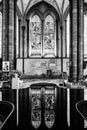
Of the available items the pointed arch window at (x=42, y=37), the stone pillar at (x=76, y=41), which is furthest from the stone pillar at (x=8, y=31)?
the pointed arch window at (x=42, y=37)

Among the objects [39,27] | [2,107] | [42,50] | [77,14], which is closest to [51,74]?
[42,50]

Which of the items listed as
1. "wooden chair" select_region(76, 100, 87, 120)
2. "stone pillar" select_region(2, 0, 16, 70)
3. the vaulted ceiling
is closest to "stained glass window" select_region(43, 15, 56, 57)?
the vaulted ceiling

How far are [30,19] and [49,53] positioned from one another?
4551 mm

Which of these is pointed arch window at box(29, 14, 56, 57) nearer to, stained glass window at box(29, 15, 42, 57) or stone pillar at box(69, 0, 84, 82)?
stained glass window at box(29, 15, 42, 57)

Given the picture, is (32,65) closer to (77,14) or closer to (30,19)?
(30,19)

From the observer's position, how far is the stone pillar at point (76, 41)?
10.9 metres

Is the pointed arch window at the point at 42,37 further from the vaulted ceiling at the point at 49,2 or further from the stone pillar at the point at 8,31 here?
the stone pillar at the point at 8,31

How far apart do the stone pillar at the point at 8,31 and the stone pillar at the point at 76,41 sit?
405 centimetres

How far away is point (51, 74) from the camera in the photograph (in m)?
17.8

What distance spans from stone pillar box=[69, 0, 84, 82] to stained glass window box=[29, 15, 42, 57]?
26.7 feet

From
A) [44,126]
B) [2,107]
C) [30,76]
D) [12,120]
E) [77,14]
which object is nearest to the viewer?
[44,126]

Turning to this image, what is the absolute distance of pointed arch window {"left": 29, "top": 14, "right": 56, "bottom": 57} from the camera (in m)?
18.8

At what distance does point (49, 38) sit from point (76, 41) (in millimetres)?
8412

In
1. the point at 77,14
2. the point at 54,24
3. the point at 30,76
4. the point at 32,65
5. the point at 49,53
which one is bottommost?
the point at 30,76
